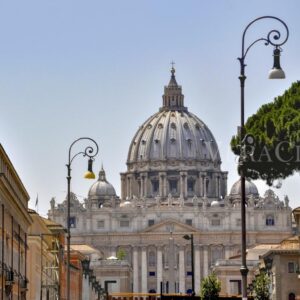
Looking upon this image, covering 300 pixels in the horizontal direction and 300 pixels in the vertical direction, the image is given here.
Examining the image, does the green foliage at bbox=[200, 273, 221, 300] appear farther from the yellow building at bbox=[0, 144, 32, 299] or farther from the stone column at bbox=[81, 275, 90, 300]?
the stone column at bbox=[81, 275, 90, 300]

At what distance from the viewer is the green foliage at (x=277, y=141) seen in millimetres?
41312

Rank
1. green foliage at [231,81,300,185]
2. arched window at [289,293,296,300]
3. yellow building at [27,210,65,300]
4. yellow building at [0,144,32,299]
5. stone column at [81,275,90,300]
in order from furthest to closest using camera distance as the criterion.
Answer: stone column at [81,275,90,300] < arched window at [289,293,296,300] < yellow building at [27,210,65,300] < yellow building at [0,144,32,299] < green foliage at [231,81,300,185]

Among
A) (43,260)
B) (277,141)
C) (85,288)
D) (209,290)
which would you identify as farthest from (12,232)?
(85,288)

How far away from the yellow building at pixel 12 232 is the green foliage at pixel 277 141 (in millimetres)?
7396

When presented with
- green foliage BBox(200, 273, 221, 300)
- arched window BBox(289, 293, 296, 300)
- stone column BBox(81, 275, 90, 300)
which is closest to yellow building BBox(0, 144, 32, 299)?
green foliage BBox(200, 273, 221, 300)

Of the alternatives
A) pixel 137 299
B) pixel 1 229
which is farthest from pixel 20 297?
pixel 137 299

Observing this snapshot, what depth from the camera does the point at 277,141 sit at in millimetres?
41625

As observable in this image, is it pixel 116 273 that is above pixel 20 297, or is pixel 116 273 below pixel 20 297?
above

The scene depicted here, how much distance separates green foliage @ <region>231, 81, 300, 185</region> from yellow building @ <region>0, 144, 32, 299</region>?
24.3 ft

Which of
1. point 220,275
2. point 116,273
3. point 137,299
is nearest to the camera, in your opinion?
point 137,299

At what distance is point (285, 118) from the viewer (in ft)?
137

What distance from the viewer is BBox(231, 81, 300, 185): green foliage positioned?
136 ft

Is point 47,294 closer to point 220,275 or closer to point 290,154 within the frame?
point 290,154

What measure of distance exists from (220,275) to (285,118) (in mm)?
140788
